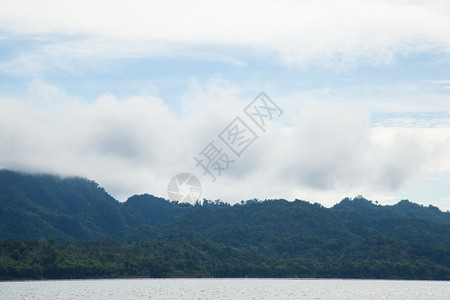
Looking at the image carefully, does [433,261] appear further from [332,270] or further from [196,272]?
[196,272]

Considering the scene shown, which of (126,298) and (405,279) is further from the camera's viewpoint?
(405,279)

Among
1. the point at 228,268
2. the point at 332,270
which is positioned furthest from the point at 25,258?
the point at 332,270

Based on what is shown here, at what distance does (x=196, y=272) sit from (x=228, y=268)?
12.5 metres

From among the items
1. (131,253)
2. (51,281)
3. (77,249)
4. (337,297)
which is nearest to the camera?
(337,297)

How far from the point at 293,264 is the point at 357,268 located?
22.2 m

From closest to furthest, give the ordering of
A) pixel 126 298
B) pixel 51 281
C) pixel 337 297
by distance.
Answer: pixel 126 298 < pixel 337 297 < pixel 51 281

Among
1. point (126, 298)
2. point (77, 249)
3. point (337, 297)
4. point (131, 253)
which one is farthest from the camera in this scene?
point (131, 253)

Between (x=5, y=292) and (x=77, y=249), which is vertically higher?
(x=77, y=249)

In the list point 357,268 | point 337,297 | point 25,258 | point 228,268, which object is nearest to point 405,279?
point 357,268

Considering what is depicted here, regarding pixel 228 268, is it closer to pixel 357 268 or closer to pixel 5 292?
pixel 357 268

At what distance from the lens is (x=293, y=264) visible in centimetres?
18075

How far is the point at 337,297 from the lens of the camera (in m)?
100

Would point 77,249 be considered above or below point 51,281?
above

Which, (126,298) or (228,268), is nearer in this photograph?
(126,298)
